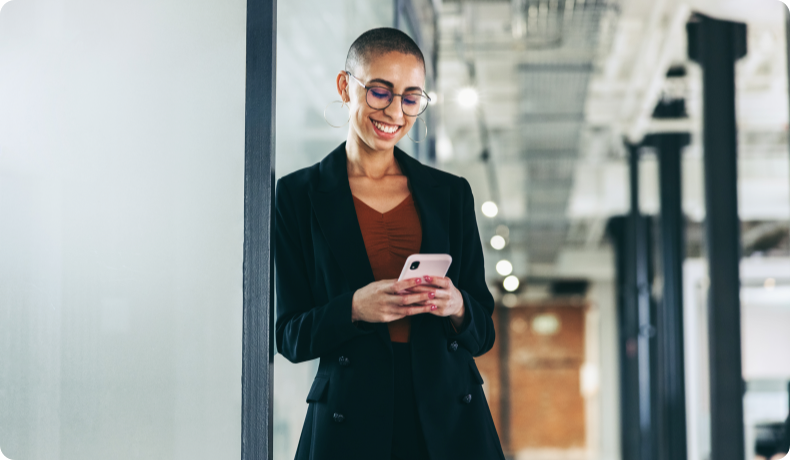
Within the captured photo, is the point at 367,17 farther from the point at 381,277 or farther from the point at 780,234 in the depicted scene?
the point at 780,234

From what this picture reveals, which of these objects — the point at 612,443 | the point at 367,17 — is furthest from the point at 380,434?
the point at 612,443

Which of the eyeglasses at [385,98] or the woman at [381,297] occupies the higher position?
the eyeglasses at [385,98]

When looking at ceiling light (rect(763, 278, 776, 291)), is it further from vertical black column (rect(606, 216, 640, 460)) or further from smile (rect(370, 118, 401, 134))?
smile (rect(370, 118, 401, 134))

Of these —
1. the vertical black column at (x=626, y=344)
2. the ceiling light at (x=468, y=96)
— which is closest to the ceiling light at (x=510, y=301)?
the vertical black column at (x=626, y=344)

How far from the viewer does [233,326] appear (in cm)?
160

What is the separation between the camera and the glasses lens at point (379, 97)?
1396mm

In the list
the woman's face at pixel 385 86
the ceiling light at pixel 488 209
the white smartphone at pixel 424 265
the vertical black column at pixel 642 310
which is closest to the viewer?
the white smartphone at pixel 424 265

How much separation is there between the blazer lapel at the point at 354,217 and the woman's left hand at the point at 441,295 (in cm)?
10

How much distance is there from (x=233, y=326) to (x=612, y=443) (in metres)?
15.4

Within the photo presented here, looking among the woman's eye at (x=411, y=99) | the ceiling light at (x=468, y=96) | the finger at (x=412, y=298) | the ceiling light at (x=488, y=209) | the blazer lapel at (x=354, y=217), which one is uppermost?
the ceiling light at (x=468, y=96)

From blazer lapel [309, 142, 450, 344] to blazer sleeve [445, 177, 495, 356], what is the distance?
0.20ft

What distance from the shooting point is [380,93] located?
1.40m

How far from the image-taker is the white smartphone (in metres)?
1.26

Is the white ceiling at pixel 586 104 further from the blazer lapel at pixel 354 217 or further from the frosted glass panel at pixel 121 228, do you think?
the frosted glass panel at pixel 121 228
